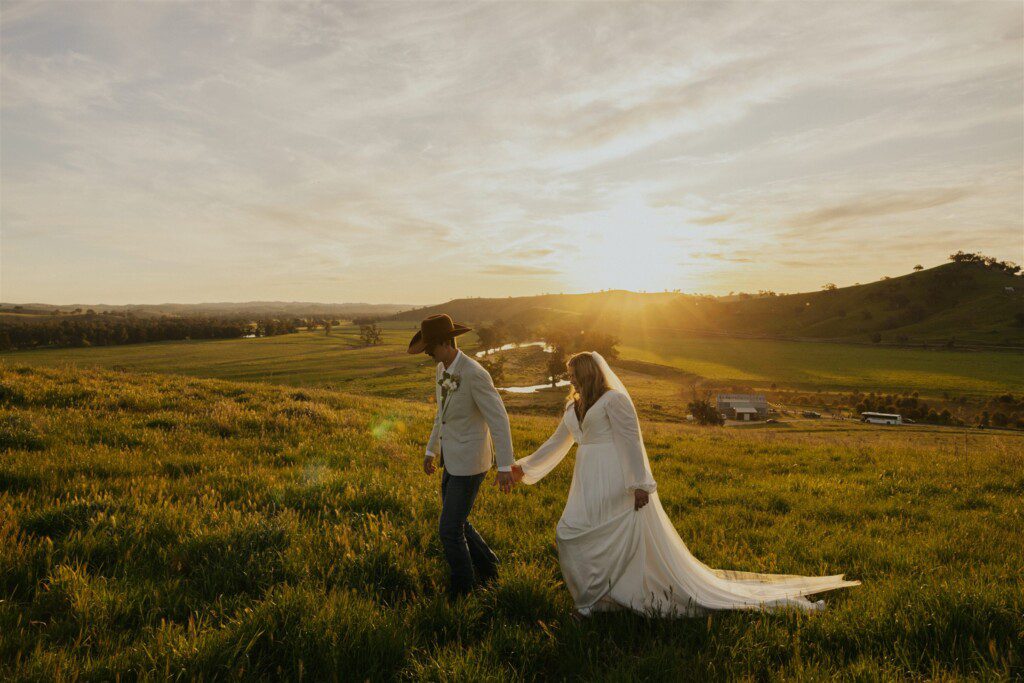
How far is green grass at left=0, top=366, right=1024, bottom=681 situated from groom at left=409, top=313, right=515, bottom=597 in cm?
40

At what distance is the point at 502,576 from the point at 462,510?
771 millimetres

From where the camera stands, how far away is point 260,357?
112812 millimetres

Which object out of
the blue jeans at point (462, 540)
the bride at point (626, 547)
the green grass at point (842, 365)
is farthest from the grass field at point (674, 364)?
the bride at point (626, 547)

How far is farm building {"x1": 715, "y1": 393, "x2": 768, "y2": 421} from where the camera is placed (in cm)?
7069

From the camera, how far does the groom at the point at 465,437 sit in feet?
17.3

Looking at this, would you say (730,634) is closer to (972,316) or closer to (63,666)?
(63,666)

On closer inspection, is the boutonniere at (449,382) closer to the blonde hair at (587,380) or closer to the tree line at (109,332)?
the blonde hair at (587,380)

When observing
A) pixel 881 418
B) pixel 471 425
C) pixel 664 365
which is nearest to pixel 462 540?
pixel 471 425

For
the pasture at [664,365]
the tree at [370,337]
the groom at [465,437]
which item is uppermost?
the groom at [465,437]

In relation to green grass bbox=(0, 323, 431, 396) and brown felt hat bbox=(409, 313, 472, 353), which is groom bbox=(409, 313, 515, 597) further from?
green grass bbox=(0, 323, 431, 396)

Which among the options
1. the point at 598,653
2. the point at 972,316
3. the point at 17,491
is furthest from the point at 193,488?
the point at 972,316

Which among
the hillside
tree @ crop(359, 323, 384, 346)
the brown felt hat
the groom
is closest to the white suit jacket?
the groom

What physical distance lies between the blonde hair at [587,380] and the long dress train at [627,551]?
4.5 inches

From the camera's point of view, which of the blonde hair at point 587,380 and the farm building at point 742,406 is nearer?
the blonde hair at point 587,380
